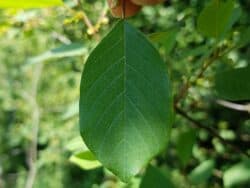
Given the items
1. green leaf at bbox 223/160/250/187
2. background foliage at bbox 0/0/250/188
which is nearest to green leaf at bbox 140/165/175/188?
background foliage at bbox 0/0/250/188

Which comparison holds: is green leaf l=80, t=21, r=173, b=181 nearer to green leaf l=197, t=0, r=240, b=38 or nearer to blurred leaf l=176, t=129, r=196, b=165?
green leaf l=197, t=0, r=240, b=38

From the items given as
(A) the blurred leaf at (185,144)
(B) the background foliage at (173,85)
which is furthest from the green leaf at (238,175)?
(A) the blurred leaf at (185,144)

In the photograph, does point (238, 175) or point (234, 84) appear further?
point (238, 175)

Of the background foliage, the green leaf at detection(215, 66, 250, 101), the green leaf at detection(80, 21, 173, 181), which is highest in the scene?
the green leaf at detection(80, 21, 173, 181)

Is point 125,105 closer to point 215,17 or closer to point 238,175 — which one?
point 215,17

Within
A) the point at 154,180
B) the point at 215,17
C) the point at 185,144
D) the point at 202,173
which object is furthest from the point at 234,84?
the point at 202,173
